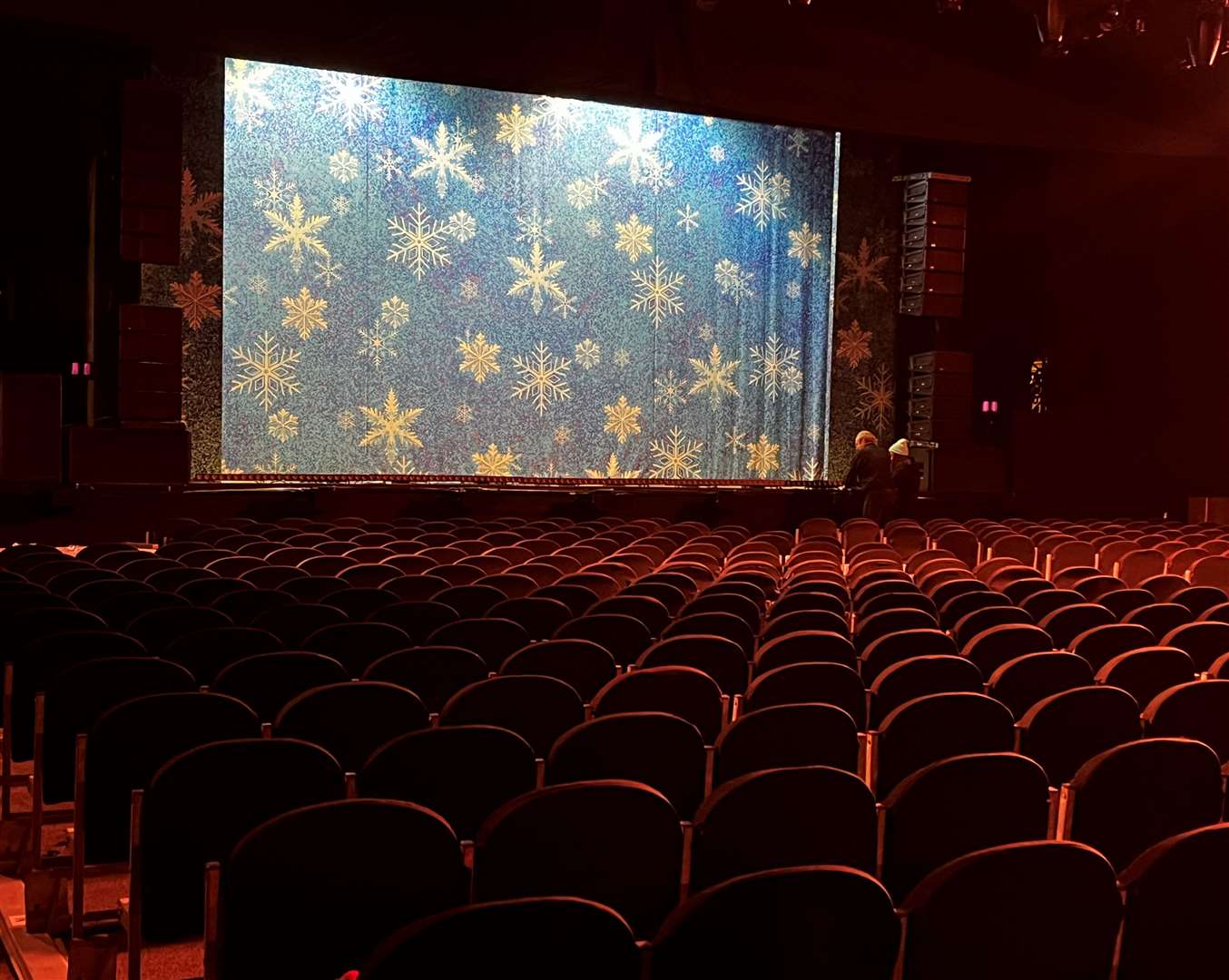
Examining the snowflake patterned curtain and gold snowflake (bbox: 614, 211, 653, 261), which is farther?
gold snowflake (bbox: 614, 211, 653, 261)

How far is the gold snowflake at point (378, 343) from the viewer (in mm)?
15484

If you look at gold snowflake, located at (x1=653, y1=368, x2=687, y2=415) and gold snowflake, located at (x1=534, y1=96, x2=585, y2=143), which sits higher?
gold snowflake, located at (x1=534, y1=96, x2=585, y2=143)

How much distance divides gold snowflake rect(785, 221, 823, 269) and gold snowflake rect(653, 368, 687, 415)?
2.37 meters

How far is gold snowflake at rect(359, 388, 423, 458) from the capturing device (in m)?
15.5

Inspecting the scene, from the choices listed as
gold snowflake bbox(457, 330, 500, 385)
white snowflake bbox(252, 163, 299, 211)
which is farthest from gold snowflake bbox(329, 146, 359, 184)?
gold snowflake bbox(457, 330, 500, 385)

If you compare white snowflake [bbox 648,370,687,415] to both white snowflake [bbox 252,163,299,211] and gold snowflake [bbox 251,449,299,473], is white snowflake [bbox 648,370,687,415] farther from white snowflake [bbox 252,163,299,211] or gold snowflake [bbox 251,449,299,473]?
white snowflake [bbox 252,163,299,211]

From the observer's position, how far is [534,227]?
16281mm

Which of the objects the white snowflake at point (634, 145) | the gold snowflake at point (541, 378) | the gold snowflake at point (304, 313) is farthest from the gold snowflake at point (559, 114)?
the gold snowflake at point (304, 313)

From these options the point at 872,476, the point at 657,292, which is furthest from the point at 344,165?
the point at 872,476

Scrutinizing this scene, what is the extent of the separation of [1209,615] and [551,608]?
346 cm

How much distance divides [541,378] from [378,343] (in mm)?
2162

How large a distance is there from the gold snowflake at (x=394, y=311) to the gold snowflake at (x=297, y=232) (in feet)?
2.96

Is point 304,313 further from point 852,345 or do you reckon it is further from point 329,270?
point 852,345

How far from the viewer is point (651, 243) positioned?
16969 mm
